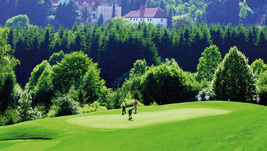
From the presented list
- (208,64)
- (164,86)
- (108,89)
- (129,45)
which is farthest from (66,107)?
(129,45)

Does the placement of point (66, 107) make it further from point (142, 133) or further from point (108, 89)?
point (108, 89)

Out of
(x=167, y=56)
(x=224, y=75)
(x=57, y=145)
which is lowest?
(x=57, y=145)

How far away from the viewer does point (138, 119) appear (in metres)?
43.6

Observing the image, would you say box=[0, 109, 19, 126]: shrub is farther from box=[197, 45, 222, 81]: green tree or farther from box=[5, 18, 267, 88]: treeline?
box=[5, 18, 267, 88]: treeline

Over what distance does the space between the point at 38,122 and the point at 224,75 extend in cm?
3987

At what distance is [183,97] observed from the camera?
83.2 metres

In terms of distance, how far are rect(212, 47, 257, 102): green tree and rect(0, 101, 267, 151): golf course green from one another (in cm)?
2842

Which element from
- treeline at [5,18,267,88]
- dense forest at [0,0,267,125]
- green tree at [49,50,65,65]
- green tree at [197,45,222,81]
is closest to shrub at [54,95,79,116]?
dense forest at [0,0,267,125]

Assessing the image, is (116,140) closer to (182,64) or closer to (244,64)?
(244,64)

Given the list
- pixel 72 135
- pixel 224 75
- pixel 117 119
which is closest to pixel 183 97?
pixel 224 75

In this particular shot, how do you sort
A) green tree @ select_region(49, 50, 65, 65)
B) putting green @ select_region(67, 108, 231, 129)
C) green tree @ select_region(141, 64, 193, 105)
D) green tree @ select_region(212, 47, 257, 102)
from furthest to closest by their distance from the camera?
green tree @ select_region(49, 50, 65, 65) < green tree @ select_region(141, 64, 193, 105) < green tree @ select_region(212, 47, 257, 102) < putting green @ select_region(67, 108, 231, 129)

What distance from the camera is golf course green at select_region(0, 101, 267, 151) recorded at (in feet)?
91.4

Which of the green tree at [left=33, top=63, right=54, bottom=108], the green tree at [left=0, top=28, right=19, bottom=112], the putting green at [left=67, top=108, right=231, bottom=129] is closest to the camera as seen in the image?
the putting green at [left=67, top=108, right=231, bottom=129]

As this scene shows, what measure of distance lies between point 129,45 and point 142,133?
112952 millimetres
